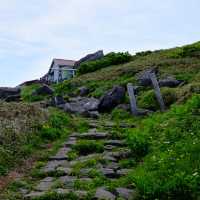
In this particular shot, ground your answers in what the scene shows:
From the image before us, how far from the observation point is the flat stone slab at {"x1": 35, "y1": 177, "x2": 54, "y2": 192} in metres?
8.97

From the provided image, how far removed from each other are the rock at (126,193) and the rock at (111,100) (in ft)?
41.6

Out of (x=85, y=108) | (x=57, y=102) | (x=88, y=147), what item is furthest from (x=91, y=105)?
(x=88, y=147)

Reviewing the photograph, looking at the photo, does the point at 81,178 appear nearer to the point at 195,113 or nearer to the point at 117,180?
the point at 117,180

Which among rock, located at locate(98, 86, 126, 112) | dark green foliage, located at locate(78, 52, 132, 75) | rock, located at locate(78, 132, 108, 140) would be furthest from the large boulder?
dark green foliage, located at locate(78, 52, 132, 75)

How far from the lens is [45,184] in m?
9.32

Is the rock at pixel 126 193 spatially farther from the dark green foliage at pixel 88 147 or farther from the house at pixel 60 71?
the house at pixel 60 71

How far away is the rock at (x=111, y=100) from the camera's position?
2148cm

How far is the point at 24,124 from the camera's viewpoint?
550 inches

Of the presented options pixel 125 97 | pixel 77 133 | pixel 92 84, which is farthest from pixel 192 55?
pixel 77 133

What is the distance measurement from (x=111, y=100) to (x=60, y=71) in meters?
36.6

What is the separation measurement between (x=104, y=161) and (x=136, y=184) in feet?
7.83

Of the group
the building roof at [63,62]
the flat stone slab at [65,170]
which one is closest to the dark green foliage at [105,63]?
the flat stone slab at [65,170]

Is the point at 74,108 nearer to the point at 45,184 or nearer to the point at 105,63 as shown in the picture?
the point at 45,184

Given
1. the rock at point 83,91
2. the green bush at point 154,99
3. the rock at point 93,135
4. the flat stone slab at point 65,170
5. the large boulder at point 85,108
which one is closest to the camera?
the flat stone slab at point 65,170
